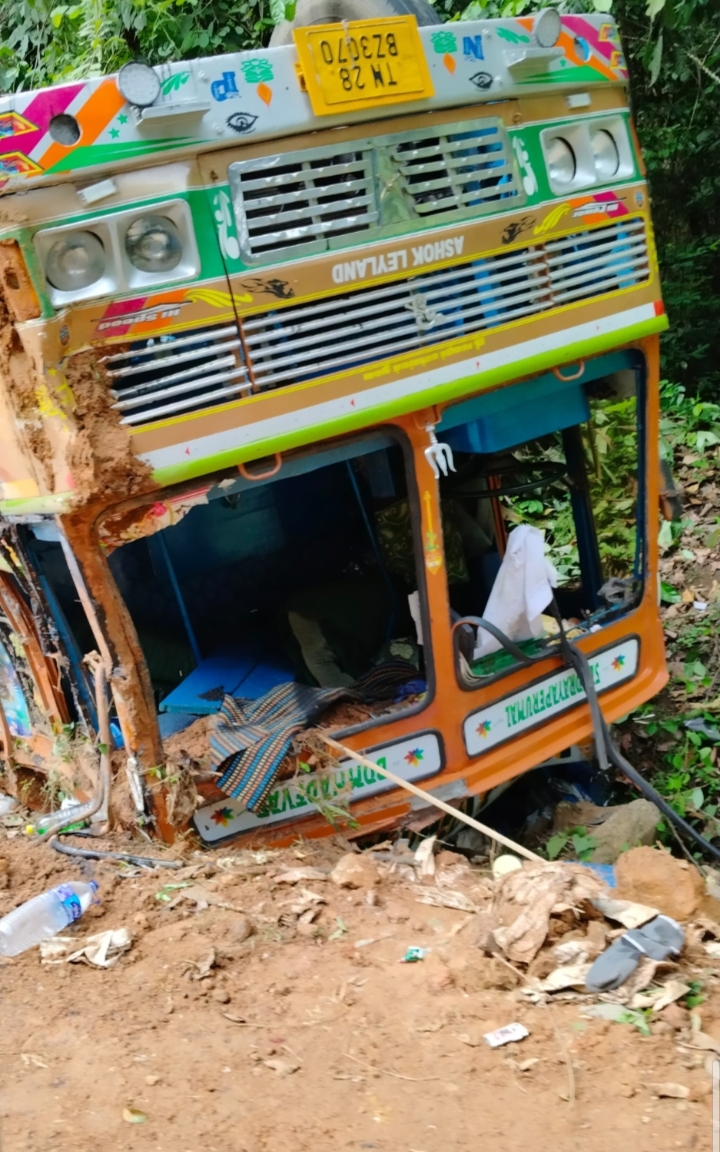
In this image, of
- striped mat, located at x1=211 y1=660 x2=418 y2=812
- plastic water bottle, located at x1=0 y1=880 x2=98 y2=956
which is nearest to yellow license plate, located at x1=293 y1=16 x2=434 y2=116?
striped mat, located at x1=211 y1=660 x2=418 y2=812

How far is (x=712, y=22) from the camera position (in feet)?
22.5

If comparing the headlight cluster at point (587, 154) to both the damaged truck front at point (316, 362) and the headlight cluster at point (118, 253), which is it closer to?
the damaged truck front at point (316, 362)

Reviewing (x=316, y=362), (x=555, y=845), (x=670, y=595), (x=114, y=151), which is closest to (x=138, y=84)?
(x=114, y=151)

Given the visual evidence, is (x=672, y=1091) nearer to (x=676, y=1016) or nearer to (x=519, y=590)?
(x=676, y=1016)

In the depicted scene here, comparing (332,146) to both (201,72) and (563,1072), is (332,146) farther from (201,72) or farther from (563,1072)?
(563,1072)

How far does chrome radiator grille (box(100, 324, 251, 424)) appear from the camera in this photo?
2.89m

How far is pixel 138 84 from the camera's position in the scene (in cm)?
278

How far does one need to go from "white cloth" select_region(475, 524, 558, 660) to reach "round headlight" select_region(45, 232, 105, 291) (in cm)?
203

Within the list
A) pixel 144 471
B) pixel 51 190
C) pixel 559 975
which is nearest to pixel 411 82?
pixel 51 190

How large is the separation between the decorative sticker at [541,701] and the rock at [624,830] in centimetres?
54

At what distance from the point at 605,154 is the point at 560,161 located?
25 cm

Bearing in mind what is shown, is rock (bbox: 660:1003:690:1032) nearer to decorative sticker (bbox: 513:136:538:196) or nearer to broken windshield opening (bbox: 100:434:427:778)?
broken windshield opening (bbox: 100:434:427:778)

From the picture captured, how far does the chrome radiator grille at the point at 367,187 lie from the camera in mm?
3055

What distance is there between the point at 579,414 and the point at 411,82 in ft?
4.64
